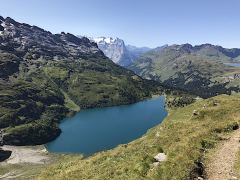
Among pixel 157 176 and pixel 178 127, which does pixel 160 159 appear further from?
pixel 178 127

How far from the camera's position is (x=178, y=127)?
59.2 m

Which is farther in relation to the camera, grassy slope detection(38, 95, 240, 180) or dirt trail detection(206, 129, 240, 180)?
grassy slope detection(38, 95, 240, 180)

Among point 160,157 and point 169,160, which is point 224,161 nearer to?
point 169,160

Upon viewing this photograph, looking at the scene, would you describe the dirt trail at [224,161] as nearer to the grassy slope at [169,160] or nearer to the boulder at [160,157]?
the grassy slope at [169,160]

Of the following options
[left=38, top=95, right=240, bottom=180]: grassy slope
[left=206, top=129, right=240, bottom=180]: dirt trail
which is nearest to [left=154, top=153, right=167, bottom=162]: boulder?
[left=38, top=95, right=240, bottom=180]: grassy slope

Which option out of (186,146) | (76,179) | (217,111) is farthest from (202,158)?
(217,111)

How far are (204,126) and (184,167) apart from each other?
20.7 metres

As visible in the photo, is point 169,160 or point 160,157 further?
point 160,157

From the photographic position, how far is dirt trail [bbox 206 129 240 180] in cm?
3538

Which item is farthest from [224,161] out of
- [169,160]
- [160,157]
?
[160,157]

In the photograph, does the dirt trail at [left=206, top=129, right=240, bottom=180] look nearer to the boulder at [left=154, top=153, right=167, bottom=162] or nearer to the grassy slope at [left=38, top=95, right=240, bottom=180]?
the grassy slope at [left=38, top=95, right=240, bottom=180]

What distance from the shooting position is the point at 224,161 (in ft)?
128

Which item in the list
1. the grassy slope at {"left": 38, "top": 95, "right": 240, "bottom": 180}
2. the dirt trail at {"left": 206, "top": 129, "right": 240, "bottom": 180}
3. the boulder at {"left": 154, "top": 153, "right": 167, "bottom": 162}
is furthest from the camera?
the boulder at {"left": 154, "top": 153, "right": 167, "bottom": 162}

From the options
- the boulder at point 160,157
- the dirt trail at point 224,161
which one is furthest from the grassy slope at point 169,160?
the dirt trail at point 224,161
